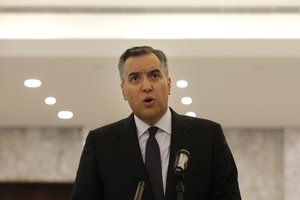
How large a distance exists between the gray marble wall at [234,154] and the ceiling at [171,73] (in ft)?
3.70

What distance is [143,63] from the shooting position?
108 inches

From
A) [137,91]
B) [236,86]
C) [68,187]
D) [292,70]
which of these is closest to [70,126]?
[68,187]

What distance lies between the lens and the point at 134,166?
269cm

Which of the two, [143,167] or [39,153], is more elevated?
[39,153]

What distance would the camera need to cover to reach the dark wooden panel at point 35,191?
12930mm

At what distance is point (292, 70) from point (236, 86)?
1.02 meters

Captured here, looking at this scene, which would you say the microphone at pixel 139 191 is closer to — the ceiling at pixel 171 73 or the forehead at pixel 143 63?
the forehead at pixel 143 63

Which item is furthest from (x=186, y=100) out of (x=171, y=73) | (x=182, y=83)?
(x=171, y=73)

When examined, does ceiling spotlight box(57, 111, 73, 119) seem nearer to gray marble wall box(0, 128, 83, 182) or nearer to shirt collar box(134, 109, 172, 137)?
gray marble wall box(0, 128, 83, 182)

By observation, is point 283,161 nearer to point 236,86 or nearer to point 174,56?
point 236,86

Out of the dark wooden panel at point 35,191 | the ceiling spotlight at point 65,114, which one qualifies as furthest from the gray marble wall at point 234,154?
the ceiling spotlight at point 65,114

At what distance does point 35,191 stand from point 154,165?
10720 mm

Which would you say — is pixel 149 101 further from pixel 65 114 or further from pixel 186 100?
pixel 65 114

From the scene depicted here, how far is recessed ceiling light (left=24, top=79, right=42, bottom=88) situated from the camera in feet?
33.9
